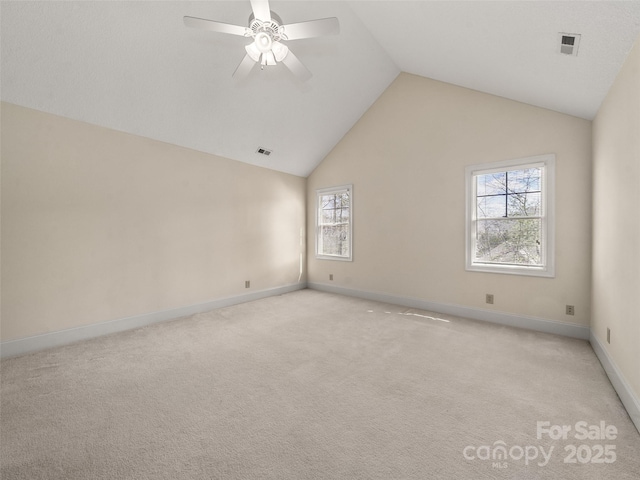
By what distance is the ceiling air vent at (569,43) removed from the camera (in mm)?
1999

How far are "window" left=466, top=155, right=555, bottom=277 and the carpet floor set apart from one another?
3.26 feet

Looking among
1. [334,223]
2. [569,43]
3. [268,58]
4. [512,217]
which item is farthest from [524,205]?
[268,58]

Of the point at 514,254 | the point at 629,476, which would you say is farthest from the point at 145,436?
the point at 514,254

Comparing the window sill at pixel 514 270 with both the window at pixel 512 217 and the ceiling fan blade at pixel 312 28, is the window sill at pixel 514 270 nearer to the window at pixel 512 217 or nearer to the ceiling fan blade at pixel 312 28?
the window at pixel 512 217

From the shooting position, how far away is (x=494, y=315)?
3.70 meters

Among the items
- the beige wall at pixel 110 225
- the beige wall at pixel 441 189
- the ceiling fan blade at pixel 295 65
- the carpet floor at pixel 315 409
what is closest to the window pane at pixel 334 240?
the beige wall at pixel 441 189

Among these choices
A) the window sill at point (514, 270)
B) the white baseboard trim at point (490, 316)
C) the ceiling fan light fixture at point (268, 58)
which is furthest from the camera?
the window sill at point (514, 270)

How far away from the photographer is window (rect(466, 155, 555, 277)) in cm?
337

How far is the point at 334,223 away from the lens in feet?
18.7

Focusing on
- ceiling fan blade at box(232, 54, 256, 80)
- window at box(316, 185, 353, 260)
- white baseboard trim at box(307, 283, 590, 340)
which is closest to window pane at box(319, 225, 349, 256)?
window at box(316, 185, 353, 260)

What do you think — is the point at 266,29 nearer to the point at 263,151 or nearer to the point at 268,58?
the point at 268,58

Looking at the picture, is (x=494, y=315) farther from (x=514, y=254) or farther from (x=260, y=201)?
(x=260, y=201)

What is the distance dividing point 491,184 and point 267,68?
3375 millimetres

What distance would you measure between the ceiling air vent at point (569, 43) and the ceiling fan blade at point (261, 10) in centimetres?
222
